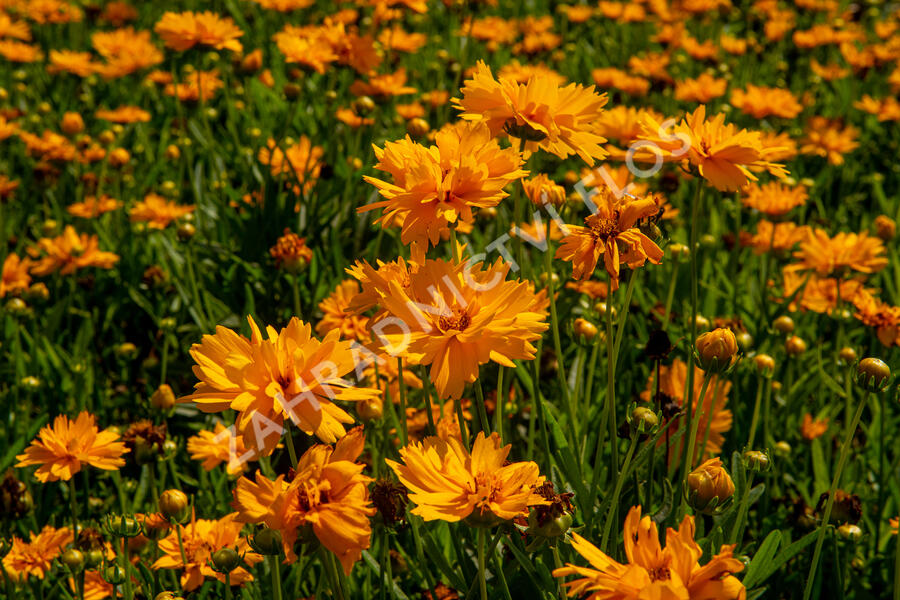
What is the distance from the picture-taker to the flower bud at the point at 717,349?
3.33ft

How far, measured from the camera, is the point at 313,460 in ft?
2.78

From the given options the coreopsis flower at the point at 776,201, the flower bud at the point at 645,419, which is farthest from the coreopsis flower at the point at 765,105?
the flower bud at the point at 645,419

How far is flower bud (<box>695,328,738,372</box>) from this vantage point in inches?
40.0

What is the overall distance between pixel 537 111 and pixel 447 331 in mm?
353

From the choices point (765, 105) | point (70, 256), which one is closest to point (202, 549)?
point (70, 256)

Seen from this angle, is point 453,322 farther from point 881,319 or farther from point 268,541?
point 881,319

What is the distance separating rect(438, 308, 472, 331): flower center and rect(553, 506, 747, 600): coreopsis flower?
252 mm

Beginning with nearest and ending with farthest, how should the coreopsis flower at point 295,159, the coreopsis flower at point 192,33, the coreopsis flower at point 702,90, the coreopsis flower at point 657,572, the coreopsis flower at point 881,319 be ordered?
the coreopsis flower at point 657,572 < the coreopsis flower at point 881,319 < the coreopsis flower at point 192,33 < the coreopsis flower at point 295,159 < the coreopsis flower at point 702,90

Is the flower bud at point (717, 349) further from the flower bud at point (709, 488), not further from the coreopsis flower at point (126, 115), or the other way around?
the coreopsis flower at point (126, 115)

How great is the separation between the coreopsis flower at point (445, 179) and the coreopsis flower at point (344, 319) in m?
0.48

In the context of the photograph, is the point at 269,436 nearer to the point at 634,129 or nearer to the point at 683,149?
the point at 683,149

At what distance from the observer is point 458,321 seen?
0.91m

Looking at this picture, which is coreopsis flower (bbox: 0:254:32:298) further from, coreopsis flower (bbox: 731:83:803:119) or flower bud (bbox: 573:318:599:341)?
coreopsis flower (bbox: 731:83:803:119)

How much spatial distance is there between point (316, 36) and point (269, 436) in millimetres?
1597
